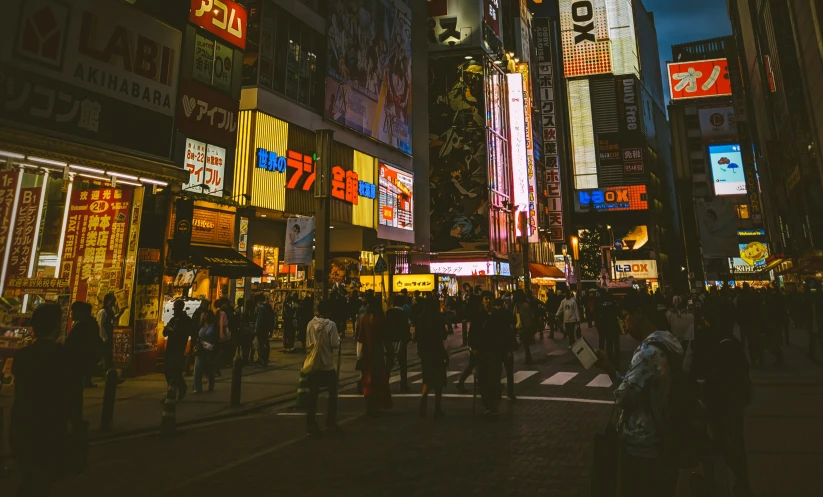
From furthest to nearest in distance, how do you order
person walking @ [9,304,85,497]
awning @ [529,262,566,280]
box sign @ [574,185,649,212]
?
box sign @ [574,185,649,212], awning @ [529,262,566,280], person walking @ [9,304,85,497]

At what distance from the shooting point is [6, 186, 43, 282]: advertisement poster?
1131 cm

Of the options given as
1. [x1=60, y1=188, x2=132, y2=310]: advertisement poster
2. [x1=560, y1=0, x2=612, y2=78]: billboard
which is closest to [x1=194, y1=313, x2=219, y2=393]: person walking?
[x1=60, y1=188, x2=132, y2=310]: advertisement poster

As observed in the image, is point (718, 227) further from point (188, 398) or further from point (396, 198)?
point (188, 398)

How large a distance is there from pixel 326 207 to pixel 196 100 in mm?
6253

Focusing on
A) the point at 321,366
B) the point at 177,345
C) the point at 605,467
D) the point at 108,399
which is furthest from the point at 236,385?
the point at 605,467

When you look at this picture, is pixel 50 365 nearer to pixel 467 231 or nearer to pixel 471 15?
pixel 467 231

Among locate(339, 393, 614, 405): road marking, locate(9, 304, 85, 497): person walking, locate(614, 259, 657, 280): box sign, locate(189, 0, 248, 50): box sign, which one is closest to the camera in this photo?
locate(9, 304, 85, 497): person walking

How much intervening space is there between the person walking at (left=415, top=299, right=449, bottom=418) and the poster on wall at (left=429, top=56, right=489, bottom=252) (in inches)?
1327

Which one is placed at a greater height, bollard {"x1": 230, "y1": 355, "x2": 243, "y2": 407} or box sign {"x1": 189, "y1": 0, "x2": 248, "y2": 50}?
box sign {"x1": 189, "y1": 0, "x2": 248, "y2": 50}

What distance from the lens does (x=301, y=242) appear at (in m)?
14.2

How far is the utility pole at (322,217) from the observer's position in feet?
46.0

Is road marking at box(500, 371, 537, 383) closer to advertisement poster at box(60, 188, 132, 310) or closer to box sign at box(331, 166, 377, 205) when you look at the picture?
advertisement poster at box(60, 188, 132, 310)

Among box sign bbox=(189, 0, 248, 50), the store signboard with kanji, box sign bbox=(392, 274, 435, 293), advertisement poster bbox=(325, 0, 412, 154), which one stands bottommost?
box sign bbox=(392, 274, 435, 293)

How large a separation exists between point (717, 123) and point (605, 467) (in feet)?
266
